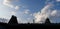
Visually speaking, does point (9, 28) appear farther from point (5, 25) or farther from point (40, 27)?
point (40, 27)

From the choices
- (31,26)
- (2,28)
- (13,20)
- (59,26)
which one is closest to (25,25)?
(31,26)

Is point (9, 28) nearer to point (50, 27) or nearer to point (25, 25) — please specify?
point (25, 25)

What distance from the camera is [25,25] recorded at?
43.5ft

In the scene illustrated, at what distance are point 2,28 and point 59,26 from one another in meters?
5.54

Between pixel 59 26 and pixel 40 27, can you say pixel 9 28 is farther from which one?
pixel 59 26

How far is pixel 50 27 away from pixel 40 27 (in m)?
0.97

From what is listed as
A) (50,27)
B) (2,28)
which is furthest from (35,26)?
(2,28)

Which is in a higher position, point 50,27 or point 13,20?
point 13,20

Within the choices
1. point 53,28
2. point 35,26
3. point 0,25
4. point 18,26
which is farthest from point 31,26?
point 0,25

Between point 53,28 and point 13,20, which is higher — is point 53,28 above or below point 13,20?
below

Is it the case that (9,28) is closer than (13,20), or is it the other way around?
(9,28)

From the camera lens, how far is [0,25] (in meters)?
13.4

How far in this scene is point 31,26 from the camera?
43.7 feet

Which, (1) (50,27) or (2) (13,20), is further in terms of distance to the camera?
(2) (13,20)
